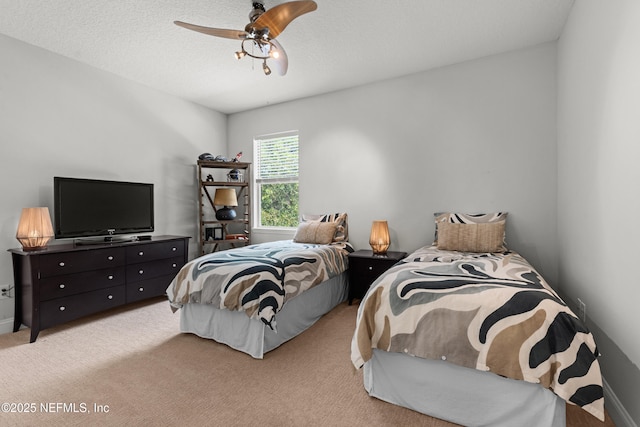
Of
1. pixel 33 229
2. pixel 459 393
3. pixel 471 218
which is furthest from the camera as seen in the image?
pixel 471 218

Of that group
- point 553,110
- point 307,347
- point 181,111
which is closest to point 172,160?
point 181,111

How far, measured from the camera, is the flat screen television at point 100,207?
3.05 m

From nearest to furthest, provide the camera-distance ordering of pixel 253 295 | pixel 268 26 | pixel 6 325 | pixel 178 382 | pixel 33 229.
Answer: pixel 178 382 → pixel 268 26 → pixel 253 295 → pixel 33 229 → pixel 6 325

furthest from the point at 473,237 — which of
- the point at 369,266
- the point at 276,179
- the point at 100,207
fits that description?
the point at 100,207

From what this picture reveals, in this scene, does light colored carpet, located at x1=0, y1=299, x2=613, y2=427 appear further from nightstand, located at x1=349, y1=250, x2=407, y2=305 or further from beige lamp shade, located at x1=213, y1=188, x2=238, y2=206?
beige lamp shade, located at x1=213, y1=188, x2=238, y2=206

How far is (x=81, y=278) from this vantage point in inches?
116

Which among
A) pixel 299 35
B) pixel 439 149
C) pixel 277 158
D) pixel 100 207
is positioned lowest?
pixel 100 207

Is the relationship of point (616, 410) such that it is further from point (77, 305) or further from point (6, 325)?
point (6, 325)

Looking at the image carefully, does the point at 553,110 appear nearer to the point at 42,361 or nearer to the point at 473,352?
the point at 473,352

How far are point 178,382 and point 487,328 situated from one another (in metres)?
1.90

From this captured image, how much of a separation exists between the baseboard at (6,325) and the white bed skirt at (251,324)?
166 cm

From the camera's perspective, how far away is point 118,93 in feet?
12.2

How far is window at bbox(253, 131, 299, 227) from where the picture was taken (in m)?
4.67

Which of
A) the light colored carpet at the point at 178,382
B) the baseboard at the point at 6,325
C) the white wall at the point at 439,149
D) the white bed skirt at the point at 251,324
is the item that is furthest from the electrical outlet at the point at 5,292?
the white wall at the point at 439,149
